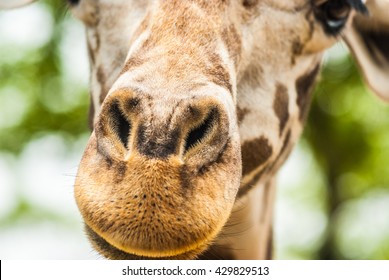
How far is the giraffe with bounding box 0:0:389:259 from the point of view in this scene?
1.70 metres

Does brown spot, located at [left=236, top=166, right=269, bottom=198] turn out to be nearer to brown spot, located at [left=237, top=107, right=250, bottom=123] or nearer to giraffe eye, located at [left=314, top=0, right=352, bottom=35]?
brown spot, located at [left=237, top=107, right=250, bottom=123]

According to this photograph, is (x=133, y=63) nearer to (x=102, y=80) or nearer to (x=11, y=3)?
(x=102, y=80)

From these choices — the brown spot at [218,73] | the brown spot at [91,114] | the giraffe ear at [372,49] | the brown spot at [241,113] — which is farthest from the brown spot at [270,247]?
the brown spot at [218,73]

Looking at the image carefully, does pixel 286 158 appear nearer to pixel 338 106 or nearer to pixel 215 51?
pixel 215 51

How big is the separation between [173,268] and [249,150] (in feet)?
2.17

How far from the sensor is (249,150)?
2.60 meters

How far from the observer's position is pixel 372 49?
3633 millimetres

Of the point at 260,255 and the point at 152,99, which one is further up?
the point at 152,99

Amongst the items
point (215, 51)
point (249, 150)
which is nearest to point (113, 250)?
point (215, 51)

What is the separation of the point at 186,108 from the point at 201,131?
9cm

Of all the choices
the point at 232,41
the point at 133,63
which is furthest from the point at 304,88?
the point at 133,63

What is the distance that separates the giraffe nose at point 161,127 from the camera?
171cm

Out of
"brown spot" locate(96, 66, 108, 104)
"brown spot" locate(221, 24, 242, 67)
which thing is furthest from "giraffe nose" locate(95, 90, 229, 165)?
"brown spot" locate(96, 66, 108, 104)

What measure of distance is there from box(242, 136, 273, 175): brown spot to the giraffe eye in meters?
0.59
